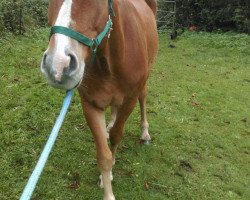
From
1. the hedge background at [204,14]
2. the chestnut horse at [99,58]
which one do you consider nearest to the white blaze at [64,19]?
the chestnut horse at [99,58]

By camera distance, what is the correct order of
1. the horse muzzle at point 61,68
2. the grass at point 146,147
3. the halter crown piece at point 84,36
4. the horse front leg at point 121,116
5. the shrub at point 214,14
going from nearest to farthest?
the horse muzzle at point 61,68 → the halter crown piece at point 84,36 → the horse front leg at point 121,116 → the grass at point 146,147 → the shrub at point 214,14

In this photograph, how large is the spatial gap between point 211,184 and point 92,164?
1386mm

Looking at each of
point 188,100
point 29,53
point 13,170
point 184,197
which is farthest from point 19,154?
point 29,53

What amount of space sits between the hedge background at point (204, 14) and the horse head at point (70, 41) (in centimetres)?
910

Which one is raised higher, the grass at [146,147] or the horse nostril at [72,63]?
the horse nostril at [72,63]

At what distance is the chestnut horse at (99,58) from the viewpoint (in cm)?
225

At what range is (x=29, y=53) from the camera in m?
8.97

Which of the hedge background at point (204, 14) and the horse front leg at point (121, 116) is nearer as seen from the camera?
the horse front leg at point (121, 116)

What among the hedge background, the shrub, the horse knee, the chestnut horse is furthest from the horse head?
the shrub

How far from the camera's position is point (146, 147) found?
5.24m

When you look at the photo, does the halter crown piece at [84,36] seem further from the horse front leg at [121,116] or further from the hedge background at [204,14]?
the hedge background at [204,14]

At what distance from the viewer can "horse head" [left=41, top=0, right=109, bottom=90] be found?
218 centimetres

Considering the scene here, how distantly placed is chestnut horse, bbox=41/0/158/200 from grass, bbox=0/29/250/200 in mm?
532

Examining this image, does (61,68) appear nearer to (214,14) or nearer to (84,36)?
(84,36)
